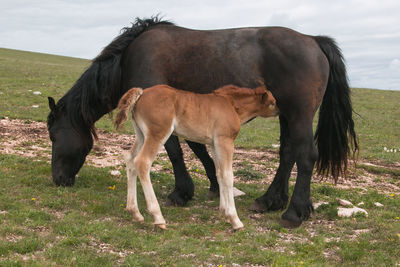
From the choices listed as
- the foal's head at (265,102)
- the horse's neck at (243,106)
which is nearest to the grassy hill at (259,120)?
the foal's head at (265,102)

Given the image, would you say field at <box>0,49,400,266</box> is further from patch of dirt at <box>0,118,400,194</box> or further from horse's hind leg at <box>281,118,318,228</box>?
horse's hind leg at <box>281,118,318,228</box>

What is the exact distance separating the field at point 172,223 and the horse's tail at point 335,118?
0.72 meters

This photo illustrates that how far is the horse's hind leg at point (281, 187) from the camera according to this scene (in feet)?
21.1

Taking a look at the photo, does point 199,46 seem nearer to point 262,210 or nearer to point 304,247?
point 262,210

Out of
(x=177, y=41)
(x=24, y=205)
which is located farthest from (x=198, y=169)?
(x=24, y=205)

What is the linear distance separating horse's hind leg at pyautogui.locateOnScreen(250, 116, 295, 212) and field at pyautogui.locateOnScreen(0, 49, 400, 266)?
22cm

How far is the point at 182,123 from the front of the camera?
17.5 feet

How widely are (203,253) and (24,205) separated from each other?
9.02 feet

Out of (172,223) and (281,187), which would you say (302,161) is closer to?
(281,187)

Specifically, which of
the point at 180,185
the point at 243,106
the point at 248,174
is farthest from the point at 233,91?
the point at 248,174

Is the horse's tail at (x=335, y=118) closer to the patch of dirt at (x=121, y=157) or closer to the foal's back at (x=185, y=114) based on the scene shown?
the patch of dirt at (x=121, y=157)

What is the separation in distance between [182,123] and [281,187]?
7.24 feet

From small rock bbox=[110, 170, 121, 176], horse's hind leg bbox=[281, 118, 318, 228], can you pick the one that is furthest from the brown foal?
small rock bbox=[110, 170, 121, 176]

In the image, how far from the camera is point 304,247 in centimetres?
489
